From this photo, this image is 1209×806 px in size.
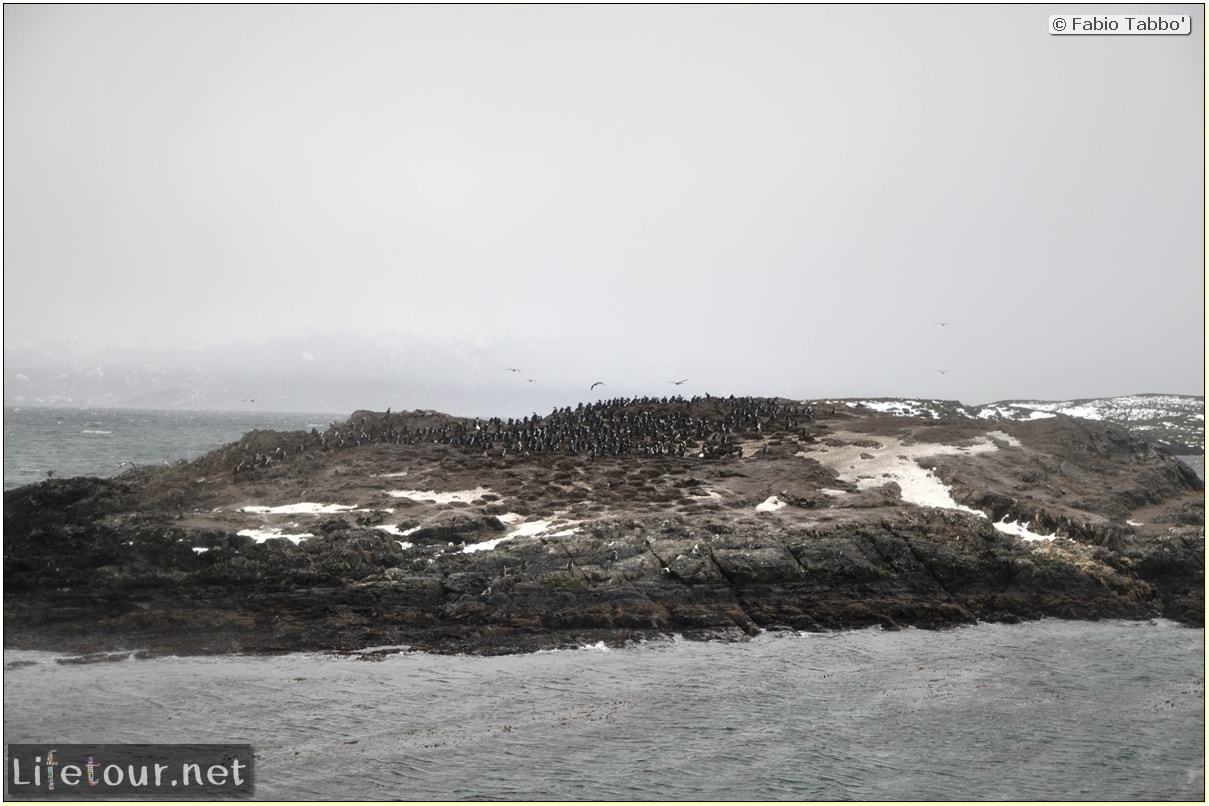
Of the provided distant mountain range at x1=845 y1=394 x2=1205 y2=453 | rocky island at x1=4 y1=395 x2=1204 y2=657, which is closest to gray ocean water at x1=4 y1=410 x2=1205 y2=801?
rocky island at x1=4 y1=395 x2=1204 y2=657

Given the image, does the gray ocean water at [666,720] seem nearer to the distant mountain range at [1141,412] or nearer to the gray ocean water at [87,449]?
the gray ocean water at [87,449]

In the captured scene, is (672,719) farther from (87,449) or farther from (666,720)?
(87,449)

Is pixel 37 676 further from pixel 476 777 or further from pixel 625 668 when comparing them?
pixel 625 668

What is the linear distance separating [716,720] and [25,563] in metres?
25.8

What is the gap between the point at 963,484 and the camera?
40688 millimetres

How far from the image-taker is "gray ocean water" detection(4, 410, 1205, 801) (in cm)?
1880

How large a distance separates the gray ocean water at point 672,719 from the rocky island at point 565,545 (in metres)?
2.13

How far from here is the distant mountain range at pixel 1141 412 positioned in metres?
102

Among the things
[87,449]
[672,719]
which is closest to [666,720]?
[672,719]

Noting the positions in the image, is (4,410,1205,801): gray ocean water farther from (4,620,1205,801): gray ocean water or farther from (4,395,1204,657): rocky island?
(4,395,1204,657): rocky island

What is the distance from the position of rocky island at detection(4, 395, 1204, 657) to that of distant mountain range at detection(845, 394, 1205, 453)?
44.2m

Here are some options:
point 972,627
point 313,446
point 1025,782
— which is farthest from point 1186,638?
point 313,446

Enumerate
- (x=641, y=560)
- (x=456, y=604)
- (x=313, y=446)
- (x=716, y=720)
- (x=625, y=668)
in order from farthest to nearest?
(x=313, y=446)
(x=641, y=560)
(x=456, y=604)
(x=625, y=668)
(x=716, y=720)

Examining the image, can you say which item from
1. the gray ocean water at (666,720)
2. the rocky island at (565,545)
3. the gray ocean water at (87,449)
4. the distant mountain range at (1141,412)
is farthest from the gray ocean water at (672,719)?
the distant mountain range at (1141,412)
